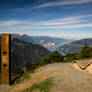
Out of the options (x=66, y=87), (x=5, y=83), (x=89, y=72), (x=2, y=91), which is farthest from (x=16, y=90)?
(x=89, y=72)

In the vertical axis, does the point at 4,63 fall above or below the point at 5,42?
below

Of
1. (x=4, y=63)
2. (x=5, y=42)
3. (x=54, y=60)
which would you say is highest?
(x=5, y=42)

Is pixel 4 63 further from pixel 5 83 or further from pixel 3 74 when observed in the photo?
pixel 5 83

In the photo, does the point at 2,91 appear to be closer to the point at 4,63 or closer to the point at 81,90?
the point at 4,63

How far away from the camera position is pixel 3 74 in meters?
16.4

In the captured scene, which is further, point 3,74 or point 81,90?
point 3,74

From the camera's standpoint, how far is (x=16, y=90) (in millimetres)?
14336

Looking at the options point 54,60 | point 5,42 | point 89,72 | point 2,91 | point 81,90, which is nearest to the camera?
point 81,90

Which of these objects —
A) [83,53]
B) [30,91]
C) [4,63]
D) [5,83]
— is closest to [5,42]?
[4,63]

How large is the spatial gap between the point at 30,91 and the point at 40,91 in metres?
1.26

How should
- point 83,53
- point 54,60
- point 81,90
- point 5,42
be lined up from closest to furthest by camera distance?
point 81,90 → point 5,42 → point 54,60 → point 83,53

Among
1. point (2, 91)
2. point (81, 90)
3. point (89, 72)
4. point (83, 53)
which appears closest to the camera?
point (81, 90)

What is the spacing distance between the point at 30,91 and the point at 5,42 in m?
7.30

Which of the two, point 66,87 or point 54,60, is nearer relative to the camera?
point 66,87
